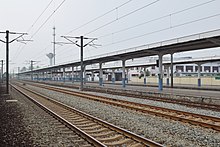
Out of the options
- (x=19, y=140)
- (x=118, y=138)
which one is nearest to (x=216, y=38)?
(x=118, y=138)

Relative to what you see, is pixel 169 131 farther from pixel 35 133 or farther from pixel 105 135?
pixel 35 133

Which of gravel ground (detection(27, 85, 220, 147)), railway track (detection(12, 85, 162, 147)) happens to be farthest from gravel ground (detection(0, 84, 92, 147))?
gravel ground (detection(27, 85, 220, 147))

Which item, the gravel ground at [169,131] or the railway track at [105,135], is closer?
the railway track at [105,135]

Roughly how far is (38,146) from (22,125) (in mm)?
3907

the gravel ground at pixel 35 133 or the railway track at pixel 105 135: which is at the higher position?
the railway track at pixel 105 135

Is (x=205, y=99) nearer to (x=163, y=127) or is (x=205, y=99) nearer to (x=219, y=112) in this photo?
(x=219, y=112)

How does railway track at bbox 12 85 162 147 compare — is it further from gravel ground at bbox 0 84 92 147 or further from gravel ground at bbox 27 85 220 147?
gravel ground at bbox 27 85 220 147

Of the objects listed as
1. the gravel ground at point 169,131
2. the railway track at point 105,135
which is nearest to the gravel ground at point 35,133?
the railway track at point 105,135

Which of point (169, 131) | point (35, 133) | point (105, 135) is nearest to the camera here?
point (105, 135)

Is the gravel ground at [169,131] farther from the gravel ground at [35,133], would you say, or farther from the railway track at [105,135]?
the gravel ground at [35,133]

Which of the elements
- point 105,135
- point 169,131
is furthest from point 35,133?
point 169,131

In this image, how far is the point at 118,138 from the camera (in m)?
8.88

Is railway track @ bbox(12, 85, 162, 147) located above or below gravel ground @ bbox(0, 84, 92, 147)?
above

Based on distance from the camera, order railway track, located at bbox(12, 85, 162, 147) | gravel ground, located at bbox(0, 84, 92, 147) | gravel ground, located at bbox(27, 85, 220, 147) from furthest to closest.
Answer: gravel ground, located at bbox(27, 85, 220, 147), gravel ground, located at bbox(0, 84, 92, 147), railway track, located at bbox(12, 85, 162, 147)
